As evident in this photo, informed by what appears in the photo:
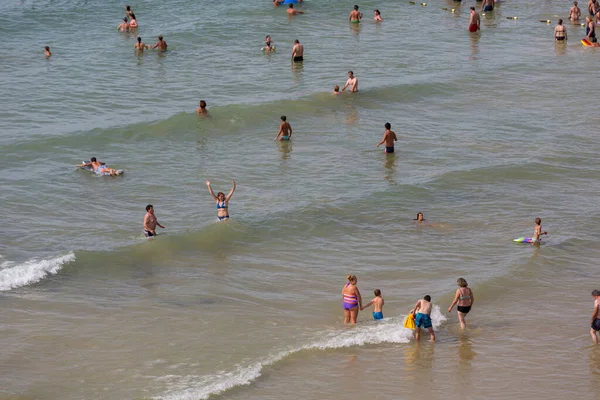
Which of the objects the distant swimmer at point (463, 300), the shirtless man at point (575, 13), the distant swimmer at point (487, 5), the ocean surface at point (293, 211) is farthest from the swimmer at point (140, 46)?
the distant swimmer at point (463, 300)

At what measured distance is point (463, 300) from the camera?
53.1 feet

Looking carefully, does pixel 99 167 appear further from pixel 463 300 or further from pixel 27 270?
pixel 463 300

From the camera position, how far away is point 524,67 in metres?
34.1

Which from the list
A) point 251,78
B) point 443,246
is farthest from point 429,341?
point 251,78

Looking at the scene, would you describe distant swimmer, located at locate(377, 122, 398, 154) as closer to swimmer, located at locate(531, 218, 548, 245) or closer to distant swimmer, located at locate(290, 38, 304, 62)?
swimmer, located at locate(531, 218, 548, 245)

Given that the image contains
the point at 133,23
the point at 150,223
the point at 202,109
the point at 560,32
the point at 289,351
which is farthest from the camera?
the point at 133,23

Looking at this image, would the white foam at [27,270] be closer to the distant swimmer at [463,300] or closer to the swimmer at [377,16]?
the distant swimmer at [463,300]

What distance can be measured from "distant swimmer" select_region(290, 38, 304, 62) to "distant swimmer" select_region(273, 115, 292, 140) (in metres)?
7.50

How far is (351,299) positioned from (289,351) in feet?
5.37

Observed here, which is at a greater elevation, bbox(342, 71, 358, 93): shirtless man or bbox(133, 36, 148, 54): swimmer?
bbox(133, 36, 148, 54): swimmer

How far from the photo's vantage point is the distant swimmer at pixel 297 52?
111 feet

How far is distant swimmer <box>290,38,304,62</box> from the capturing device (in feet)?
111

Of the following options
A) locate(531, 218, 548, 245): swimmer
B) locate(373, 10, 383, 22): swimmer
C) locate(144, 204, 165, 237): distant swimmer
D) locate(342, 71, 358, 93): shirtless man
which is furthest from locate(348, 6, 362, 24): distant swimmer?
locate(144, 204, 165, 237): distant swimmer

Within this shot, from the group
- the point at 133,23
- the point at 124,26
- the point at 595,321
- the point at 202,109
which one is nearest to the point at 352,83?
the point at 202,109
